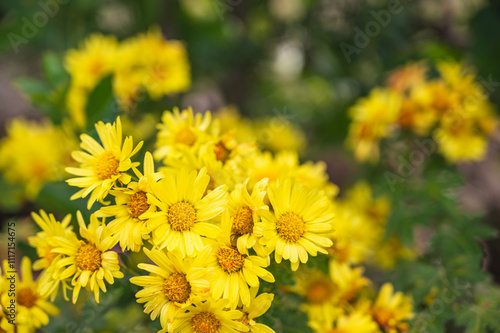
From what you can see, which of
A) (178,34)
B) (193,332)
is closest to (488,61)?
(178,34)

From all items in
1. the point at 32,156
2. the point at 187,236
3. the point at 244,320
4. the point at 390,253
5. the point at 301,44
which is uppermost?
the point at 187,236

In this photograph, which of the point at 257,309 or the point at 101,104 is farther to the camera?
the point at 101,104

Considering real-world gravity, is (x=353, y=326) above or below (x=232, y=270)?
below

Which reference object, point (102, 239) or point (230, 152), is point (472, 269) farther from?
point (102, 239)

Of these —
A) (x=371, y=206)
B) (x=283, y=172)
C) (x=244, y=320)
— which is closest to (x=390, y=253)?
(x=371, y=206)

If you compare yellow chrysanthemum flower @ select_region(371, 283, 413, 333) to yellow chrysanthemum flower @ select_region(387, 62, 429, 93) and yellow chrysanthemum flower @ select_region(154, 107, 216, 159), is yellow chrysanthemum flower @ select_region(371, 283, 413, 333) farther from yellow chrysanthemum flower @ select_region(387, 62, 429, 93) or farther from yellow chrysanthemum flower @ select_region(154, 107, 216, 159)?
yellow chrysanthemum flower @ select_region(387, 62, 429, 93)

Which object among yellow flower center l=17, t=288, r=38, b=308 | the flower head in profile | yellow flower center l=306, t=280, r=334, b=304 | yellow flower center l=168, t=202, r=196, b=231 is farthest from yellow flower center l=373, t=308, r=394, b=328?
the flower head in profile

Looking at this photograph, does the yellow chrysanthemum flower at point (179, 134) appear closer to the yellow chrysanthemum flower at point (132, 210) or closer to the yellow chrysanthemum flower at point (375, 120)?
the yellow chrysanthemum flower at point (132, 210)

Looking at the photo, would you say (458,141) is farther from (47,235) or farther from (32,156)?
(32,156)
